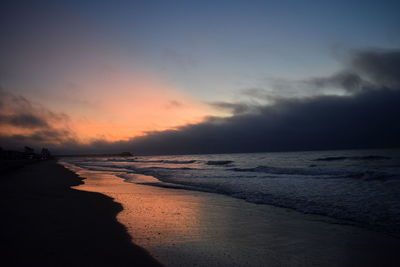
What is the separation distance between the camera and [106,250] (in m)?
5.25

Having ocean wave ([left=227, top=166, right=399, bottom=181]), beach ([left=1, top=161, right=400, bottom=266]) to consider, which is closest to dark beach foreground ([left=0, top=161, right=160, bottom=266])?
beach ([left=1, top=161, right=400, bottom=266])

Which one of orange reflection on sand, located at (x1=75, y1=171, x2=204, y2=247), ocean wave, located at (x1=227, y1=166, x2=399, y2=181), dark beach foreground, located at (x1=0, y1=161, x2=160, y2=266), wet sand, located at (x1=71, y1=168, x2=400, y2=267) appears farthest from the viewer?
ocean wave, located at (x1=227, y1=166, x2=399, y2=181)

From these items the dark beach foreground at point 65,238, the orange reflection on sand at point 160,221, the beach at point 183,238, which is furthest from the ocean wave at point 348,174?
the dark beach foreground at point 65,238

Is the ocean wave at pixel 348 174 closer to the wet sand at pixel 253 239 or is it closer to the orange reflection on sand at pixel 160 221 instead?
the wet sand at pixel 253 239

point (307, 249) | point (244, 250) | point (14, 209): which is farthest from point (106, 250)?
point (14, 209)

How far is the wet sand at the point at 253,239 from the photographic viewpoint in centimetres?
493

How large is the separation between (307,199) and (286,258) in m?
7.51

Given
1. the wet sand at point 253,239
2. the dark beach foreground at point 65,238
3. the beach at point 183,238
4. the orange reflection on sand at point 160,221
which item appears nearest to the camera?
the dark beach foreground at point 65,238

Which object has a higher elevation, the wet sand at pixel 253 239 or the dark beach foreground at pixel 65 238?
the dark beach foreground at pixel 65 238

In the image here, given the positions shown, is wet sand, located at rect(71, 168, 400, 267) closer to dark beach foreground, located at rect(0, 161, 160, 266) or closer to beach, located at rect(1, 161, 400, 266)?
beach, located at rect(1, 161, 400, 266)

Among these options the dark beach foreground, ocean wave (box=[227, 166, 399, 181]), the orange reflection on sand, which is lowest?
ocean wave (box=[227, 166, 399, 181])

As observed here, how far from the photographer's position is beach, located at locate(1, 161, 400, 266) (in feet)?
15.8

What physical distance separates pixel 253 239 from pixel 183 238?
1.75 m

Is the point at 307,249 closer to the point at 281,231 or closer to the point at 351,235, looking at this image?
the point at 281,231
